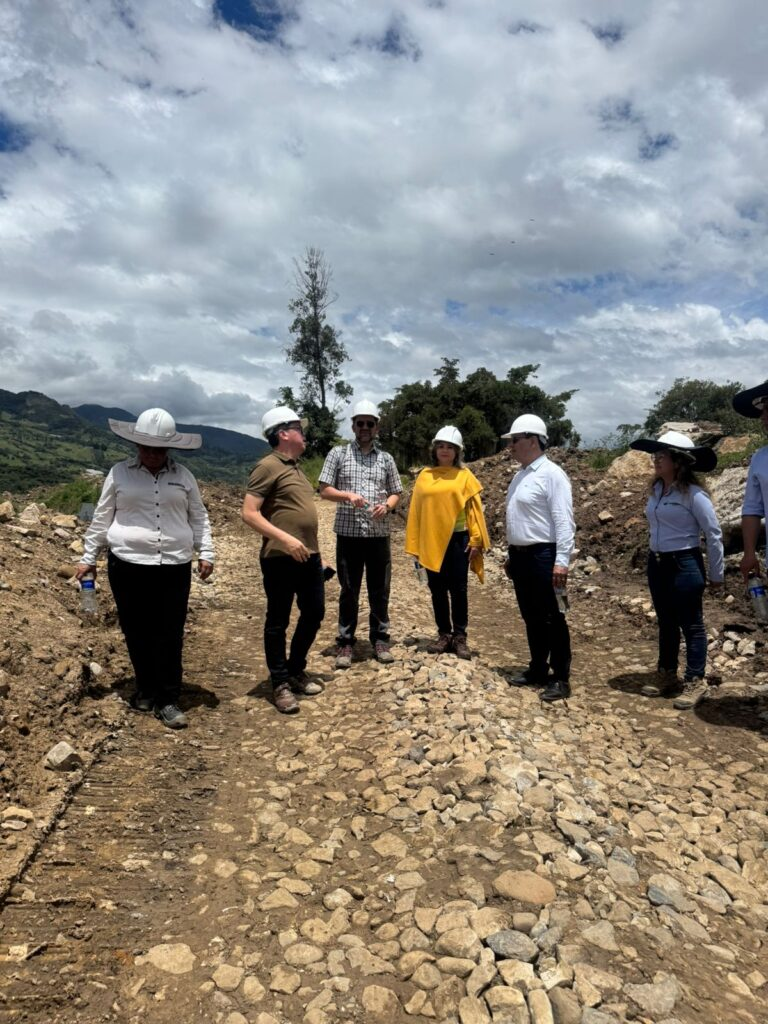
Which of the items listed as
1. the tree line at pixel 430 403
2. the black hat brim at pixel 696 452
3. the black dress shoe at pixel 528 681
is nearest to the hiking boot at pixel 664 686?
the black dress shoe at pixel 528 681

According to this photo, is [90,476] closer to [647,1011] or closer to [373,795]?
[373,795]

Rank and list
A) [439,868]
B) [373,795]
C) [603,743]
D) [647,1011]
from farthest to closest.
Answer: [603,743]
[373,795]
[439,868]
[647,1011]

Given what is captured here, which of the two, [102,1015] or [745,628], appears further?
[745,628]

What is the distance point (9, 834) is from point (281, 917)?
1.41m

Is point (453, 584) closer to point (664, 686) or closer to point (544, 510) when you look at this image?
point (544, 510)

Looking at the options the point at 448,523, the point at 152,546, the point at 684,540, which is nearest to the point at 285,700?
the point at 152,546

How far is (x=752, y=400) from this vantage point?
4.09 m

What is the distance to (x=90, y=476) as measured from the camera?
15945 mm

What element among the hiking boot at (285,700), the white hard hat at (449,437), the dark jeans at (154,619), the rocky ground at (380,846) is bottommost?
the rocky ground at (380,846)

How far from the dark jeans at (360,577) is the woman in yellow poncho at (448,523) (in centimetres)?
34

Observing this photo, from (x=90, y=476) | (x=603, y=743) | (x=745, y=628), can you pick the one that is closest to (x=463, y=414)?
(x=90, y=476)

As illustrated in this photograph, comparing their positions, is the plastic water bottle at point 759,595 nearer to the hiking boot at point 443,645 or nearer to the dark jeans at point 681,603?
the dark jeans at point 681,603

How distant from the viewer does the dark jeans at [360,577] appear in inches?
207

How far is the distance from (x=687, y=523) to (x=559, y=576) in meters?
1.14
